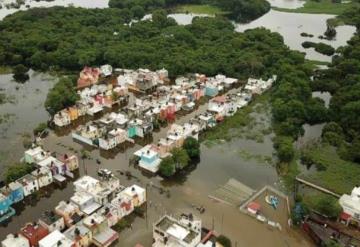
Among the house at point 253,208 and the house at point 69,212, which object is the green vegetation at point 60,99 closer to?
the house at point 69,212

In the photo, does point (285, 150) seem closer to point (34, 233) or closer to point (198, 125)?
point (198, 125)

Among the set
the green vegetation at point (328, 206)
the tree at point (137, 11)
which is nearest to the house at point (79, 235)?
the green vegetation at point (328, 206)

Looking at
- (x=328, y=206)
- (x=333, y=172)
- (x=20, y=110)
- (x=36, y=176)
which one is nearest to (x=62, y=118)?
(x=20, y=110)

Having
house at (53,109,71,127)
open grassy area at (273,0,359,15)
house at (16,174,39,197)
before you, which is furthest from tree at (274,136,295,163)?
open grassy area at (273,0,359,15)

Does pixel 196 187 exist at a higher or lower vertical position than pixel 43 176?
lower

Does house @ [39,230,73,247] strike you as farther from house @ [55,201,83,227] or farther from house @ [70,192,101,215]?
house @ [70,192,101,215]

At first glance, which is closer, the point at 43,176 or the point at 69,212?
the point at 69,212

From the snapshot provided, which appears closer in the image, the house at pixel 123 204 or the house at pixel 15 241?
the house at pixel 15 241
